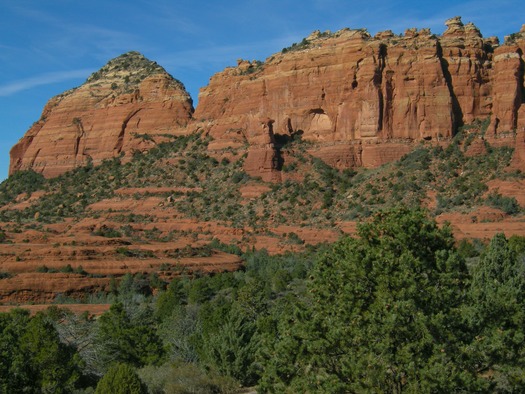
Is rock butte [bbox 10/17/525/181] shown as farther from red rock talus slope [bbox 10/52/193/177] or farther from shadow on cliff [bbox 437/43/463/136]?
red rock talus slope [bbox 10/52/193/177]

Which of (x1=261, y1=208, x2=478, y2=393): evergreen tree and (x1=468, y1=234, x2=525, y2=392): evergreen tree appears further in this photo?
(x1=468, y1=234, x2=525, y2=392): evergreen tree

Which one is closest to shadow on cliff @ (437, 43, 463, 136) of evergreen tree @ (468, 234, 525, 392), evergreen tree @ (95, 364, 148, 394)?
evergreen tree @ (468, 234, 525, 392)

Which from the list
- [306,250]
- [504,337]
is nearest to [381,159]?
[306,250]

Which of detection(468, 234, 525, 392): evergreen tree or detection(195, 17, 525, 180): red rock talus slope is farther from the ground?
detection(195, 17, 525, 180): red rock talus slope

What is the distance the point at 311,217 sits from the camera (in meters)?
67.6

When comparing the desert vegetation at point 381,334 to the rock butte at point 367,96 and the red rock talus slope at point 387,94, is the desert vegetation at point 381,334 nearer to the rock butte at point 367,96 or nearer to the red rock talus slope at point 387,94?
the rock butte at point 367,96

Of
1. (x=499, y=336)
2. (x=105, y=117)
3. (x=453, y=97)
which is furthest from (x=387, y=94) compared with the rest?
(x=499, y=336)

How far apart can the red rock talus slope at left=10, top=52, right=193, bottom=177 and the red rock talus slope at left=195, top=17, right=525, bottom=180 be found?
20.8 meters

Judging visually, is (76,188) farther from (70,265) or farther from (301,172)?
(70,265)

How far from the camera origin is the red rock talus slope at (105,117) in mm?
96688

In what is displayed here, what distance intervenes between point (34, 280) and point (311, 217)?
1059 inches

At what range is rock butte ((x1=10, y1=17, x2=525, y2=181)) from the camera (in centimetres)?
7162

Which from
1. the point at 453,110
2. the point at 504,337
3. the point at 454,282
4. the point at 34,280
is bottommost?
the point at 34,280

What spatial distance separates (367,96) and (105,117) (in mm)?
42473
